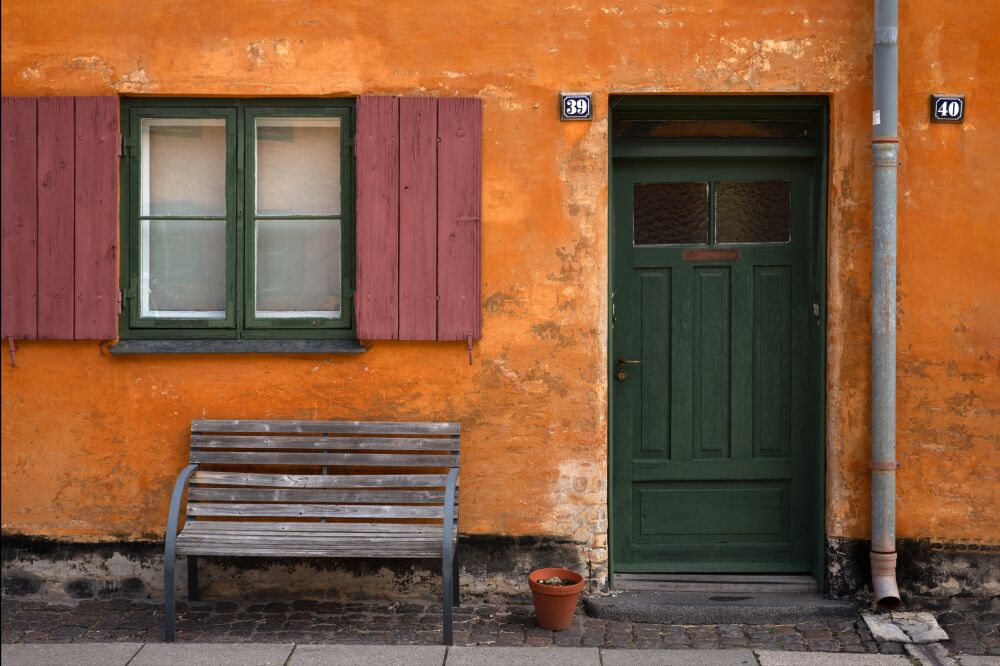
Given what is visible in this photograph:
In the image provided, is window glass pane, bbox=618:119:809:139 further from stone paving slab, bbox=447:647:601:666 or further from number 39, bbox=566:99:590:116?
stone paving slab, bbox=447:647:601:666

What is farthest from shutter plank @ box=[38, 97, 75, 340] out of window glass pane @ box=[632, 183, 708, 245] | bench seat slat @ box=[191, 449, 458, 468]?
window glass pane @ box=[632, 183, 708, 245]

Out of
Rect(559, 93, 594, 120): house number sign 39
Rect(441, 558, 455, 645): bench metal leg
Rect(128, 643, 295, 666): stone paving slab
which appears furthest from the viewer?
Rect(559, 93, 594, 120): house number sign 39

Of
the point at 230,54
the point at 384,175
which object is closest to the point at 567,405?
the point at 384,175

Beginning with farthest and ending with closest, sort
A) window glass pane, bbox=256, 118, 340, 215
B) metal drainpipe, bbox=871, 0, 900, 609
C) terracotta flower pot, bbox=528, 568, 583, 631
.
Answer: window glass pane, bbox=256, 118, 340, 215, metal drainpipe, bbox=871, 0, 900, 609, terracotta flower pot, bbox=528, 568, 583, 631

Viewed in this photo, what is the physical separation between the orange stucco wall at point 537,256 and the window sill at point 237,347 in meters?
0.08

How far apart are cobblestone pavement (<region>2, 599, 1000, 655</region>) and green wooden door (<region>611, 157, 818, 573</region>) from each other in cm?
65

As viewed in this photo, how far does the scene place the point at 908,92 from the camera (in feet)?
16.2

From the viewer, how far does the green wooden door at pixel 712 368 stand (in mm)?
5309

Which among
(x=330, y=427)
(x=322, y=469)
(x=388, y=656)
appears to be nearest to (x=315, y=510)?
(x=322, y=469)

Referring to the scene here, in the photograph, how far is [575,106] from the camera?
16.5 ft

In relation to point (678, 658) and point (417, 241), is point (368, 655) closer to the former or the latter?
point (678, 658)

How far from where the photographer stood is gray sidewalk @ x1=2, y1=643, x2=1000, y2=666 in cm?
427

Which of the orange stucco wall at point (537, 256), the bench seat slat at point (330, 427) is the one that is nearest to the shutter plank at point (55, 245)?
the orange stucco wall at point (537, 256)

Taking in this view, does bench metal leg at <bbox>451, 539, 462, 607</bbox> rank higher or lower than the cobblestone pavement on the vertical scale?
higher
